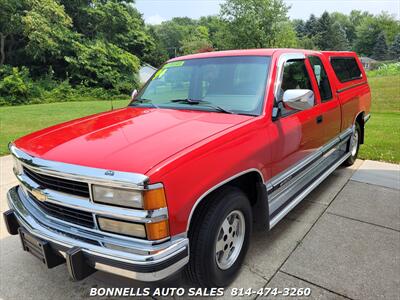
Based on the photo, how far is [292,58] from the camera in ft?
10.9

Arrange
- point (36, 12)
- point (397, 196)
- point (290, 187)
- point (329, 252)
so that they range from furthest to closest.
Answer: point (36, 12) < point (397, 196) < point (290, 187) < point (329, 252)

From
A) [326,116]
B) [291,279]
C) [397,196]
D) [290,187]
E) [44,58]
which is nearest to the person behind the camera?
[291,279]

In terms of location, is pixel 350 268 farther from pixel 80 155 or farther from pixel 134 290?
pixel 80 155

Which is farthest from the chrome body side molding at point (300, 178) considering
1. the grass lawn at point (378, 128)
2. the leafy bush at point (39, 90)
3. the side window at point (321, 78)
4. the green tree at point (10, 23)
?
the green tree at point (10, 23)

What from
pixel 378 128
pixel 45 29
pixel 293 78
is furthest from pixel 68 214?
pixel 45 29

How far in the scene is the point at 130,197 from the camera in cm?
183

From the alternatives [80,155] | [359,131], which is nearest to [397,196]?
[359,131]

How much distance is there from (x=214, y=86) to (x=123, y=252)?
73.5 inches

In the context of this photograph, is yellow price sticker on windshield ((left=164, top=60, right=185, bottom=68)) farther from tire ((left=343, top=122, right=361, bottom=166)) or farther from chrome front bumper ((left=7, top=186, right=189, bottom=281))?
tire ((left=343, top=122, right=361, bottom=166))

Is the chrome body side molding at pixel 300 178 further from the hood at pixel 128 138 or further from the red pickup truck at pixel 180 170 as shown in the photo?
the hood at pixel 128 138

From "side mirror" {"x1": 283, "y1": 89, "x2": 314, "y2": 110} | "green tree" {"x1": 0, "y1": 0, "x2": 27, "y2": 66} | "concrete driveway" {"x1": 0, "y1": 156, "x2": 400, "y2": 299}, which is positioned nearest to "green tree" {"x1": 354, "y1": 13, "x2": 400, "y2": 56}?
"green tree" {"x1": 0, "y1": 0, "x2": 27, "y2": 66}

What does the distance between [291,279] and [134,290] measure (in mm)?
1263

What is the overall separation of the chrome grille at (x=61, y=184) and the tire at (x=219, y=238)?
0.76m

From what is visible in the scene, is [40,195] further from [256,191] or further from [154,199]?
[256,191]
